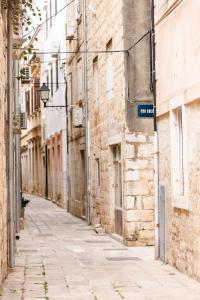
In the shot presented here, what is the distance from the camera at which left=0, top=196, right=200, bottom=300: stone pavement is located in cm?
1015

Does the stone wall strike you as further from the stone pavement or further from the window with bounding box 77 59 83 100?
the window with bounding box 77 59 83 100

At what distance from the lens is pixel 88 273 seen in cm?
1230

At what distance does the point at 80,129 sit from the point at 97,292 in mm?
15469

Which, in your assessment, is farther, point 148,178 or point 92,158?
point 92,158

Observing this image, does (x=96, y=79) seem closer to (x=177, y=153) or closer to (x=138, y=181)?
(x=138, y=181)

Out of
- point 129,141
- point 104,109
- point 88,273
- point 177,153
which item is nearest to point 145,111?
point 129,141

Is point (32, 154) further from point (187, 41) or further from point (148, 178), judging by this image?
point (187, 41)

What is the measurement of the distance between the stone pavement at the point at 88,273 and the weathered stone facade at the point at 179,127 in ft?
1.73

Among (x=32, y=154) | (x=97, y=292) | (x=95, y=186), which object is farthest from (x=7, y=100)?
(x=32, y=154)

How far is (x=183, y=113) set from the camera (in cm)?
1163

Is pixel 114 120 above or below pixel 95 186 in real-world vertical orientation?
above

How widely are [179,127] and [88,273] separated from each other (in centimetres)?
284

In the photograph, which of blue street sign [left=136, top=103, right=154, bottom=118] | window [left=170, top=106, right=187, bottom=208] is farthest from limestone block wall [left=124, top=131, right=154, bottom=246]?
window [left=170, top=106, right=187, bottom=208]

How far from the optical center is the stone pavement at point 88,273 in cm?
1015
